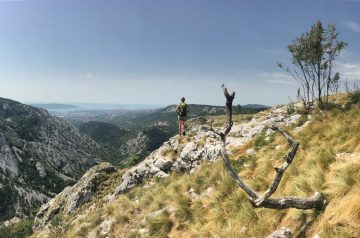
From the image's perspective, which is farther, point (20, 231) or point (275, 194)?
point (20, 231)

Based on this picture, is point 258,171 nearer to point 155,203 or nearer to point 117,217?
point 155,203

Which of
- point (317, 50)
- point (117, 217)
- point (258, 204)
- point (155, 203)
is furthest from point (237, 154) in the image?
point (317, 50)

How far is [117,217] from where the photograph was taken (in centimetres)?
1802

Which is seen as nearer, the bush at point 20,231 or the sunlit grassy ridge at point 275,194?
the sunlit grassy ridge at point 275,194

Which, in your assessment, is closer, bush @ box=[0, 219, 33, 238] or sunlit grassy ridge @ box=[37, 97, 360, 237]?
sunlit grassy ridge @ box=[37, 97, 360, 237]

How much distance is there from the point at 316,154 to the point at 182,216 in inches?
232

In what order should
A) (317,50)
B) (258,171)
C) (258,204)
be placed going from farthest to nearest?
(317,50) → (258,171) → (258,204)

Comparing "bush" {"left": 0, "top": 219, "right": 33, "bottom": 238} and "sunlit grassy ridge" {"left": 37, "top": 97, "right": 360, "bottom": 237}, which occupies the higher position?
"sunlit grassy ridge" {"left": 37, "top": 97, "right": 360, "bottom": 237}

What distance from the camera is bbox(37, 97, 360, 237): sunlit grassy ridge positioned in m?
8.22

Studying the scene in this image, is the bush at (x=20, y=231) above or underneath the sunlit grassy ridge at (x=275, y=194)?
underneath

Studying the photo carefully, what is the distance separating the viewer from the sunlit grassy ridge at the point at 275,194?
27.0 feet

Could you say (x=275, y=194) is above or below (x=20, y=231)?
above

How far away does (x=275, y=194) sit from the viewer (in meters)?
11.4

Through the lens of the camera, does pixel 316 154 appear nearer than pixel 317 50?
Yes
